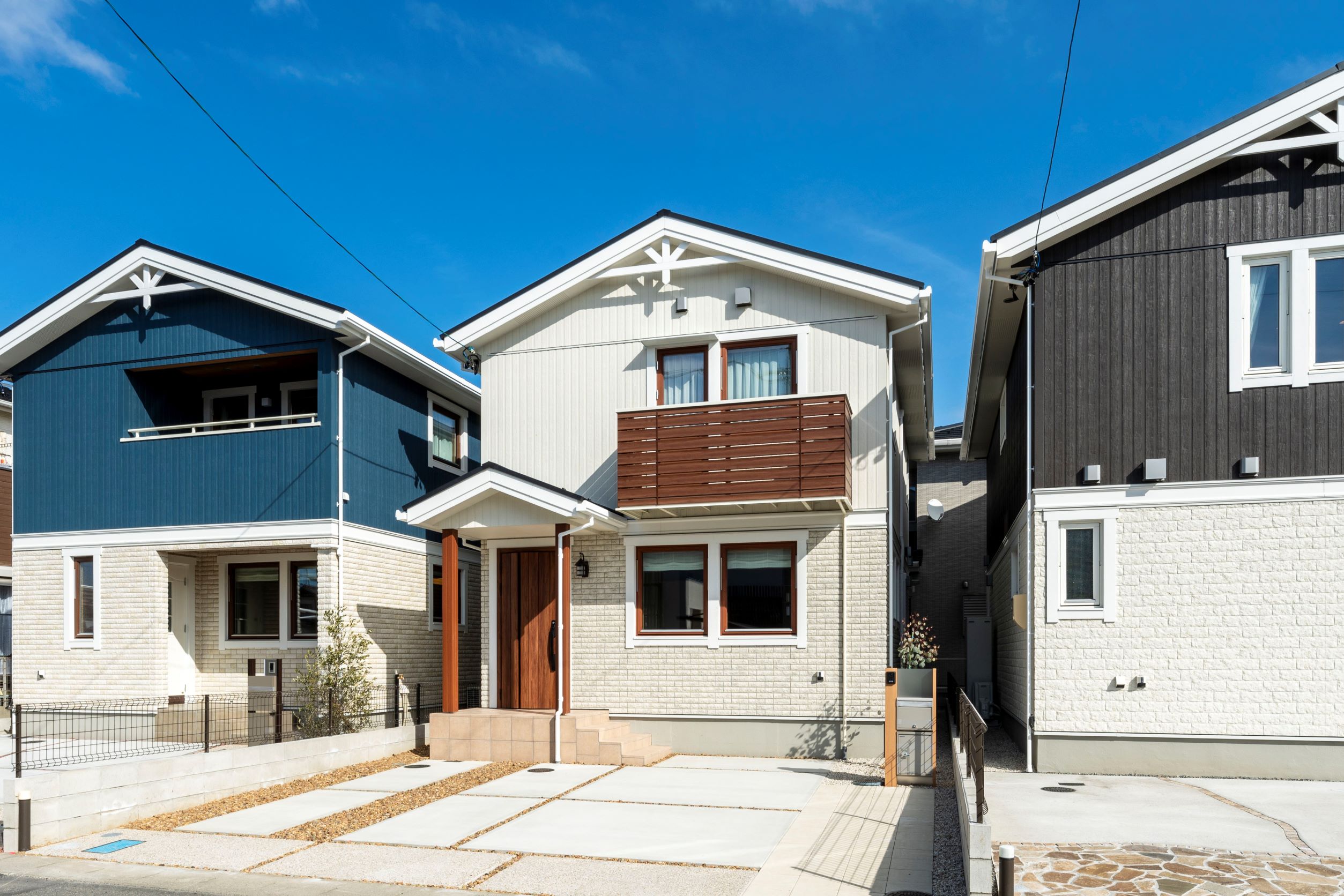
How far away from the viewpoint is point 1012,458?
14766 mm

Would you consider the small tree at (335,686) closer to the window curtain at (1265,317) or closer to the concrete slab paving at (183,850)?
the concrete slab paving at (183,850)

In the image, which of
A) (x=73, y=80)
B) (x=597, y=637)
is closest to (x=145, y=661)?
(x=597, y=637)

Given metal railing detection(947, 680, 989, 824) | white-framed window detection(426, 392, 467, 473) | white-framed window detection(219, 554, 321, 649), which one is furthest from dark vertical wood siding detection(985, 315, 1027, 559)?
white-framed window detection(219, 554, 321, 649)

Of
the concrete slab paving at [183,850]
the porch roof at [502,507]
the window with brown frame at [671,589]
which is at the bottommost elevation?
the concrete slab paving at [183,850]

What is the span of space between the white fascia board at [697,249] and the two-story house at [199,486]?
6.91ft

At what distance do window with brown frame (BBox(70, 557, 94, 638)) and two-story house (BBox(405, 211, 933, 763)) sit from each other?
21.2 ft

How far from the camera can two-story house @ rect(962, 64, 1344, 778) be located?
36.6 feet

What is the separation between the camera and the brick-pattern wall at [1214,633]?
1108 cm

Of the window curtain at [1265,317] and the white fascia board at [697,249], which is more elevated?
the white fascia board at [697,249]

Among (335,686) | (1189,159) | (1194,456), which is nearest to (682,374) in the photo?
(335,686)

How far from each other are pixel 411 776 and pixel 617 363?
622 cm

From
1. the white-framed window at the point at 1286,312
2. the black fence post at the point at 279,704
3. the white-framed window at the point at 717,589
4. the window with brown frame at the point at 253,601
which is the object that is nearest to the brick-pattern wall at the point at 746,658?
the white-framed window at the point at 717,589

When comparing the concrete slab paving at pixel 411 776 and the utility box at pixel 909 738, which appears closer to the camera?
the utility box at pixel 909 738

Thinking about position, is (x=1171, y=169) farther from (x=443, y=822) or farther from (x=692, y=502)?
(x=443, y=822)
